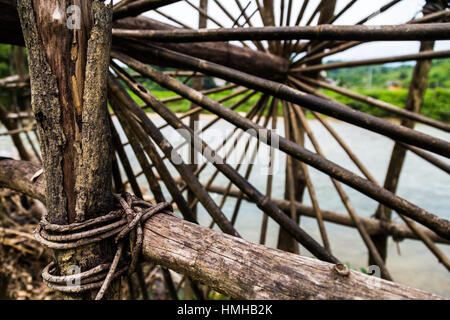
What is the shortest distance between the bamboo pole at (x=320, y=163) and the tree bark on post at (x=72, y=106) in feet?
1.48

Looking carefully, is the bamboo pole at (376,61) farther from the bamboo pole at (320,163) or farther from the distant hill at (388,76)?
the distant hill at (388,76)

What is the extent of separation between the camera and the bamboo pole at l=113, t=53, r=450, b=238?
1057 millimetres

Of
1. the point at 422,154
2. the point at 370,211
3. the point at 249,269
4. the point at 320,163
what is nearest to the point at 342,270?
the point at 249,269

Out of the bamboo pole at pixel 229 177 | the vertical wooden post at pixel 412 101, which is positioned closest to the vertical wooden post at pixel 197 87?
the bamboo pole at pixel 229 177

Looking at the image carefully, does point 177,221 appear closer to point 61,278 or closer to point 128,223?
point 128,223

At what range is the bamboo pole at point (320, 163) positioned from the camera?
1057mm

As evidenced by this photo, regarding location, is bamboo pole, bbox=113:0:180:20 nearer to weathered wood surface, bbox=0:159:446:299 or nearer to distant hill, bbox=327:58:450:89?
weathered wood surface, bbox=0:159:446:299

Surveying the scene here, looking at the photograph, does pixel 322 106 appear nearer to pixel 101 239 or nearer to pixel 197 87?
pixel 101 239

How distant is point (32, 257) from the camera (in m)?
3.66

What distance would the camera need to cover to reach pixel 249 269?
734 mm

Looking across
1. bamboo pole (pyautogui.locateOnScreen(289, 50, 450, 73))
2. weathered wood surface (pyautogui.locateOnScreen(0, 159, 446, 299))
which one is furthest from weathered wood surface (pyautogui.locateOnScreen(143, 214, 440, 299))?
bamboo pole (pyautogui.locateOnScreen(289, 50, 450, 73))

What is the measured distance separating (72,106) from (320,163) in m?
0.90
